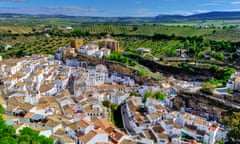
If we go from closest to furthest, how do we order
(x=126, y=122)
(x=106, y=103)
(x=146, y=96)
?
1. (x=126, y=122)
2. (x=106, y=103)
3. (x=146, y=96)

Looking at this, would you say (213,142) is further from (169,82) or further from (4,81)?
(4,81)

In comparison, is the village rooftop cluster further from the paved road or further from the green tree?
the green tree

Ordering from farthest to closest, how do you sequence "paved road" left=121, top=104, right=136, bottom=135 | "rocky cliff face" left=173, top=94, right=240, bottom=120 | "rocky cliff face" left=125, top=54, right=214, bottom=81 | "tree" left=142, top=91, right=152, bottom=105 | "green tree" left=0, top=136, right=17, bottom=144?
"rocky cliff face" left=125, top=54, right=214, bottom=81 → "tree" left=142, top=91, right=152, bottom=105 → "rocky cliff face" left=173, top=94, right=240, bottom=120 → "paved road" left=121, top=104, right=136, bottom=135 → "green tree" left=0, top=136, right=17, bottom=144

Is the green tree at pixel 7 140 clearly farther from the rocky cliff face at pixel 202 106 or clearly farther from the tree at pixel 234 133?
the rocky cliff face at pixel 202 106

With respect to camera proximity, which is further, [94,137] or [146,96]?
[146,96]

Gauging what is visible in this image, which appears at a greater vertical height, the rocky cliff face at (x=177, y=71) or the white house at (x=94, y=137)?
the rocky cliff face at (x=177, y=71)

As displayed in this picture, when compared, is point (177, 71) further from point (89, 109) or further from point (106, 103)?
point (89, 109)

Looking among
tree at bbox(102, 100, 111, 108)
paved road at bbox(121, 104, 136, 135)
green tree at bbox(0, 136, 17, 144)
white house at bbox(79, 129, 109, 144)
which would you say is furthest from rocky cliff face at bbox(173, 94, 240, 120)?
green tree at bbox(0, 136, 17, 144)

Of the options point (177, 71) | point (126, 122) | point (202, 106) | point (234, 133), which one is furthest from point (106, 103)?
point (177, 71)

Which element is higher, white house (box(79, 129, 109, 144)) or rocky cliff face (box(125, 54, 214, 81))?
rocky cliff face (box(125, 54, 214, 81))

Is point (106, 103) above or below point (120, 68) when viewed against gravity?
below

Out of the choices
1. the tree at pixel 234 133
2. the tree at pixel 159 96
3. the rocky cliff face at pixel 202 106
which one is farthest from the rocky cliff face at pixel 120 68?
the tree at pixel 234 133

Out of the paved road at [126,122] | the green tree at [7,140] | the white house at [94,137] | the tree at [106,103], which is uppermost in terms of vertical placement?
the green tree at [7,140]
